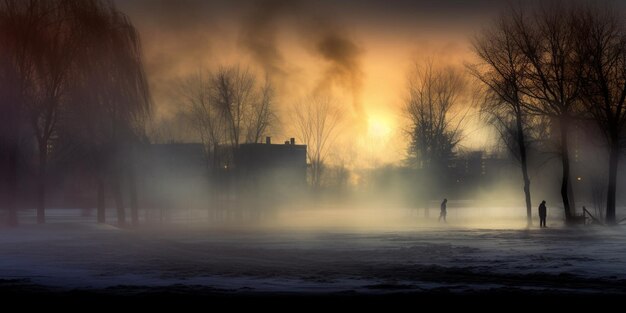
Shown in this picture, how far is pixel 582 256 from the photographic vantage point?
1049 inches

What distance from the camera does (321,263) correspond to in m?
24.6

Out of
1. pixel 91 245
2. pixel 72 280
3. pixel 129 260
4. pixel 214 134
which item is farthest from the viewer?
pixel 214 134

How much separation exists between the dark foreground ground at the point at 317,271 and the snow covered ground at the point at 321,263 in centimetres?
3

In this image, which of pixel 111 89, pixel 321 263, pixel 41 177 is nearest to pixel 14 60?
pixel 111 89

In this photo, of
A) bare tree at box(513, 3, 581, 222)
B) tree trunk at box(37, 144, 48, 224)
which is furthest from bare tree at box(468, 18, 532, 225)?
tree trunk at box(37, 144, 48, 224)

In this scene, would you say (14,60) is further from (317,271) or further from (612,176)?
(612,176)

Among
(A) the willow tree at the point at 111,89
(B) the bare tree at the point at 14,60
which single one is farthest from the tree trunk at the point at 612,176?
(B) the bare tree at the point at 14,60

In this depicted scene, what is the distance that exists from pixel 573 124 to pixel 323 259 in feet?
108

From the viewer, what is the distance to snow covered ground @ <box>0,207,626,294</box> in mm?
18922

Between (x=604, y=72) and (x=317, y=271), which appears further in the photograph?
(x=604, y=72)

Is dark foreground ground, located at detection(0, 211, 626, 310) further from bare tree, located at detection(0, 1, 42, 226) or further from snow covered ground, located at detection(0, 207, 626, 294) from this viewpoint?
bare tree, located at detection(0, 1, 42, 226)

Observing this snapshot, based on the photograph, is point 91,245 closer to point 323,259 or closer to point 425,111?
point 323,259

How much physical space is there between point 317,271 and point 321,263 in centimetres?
254

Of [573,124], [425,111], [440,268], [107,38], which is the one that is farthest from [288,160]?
[440,268]
